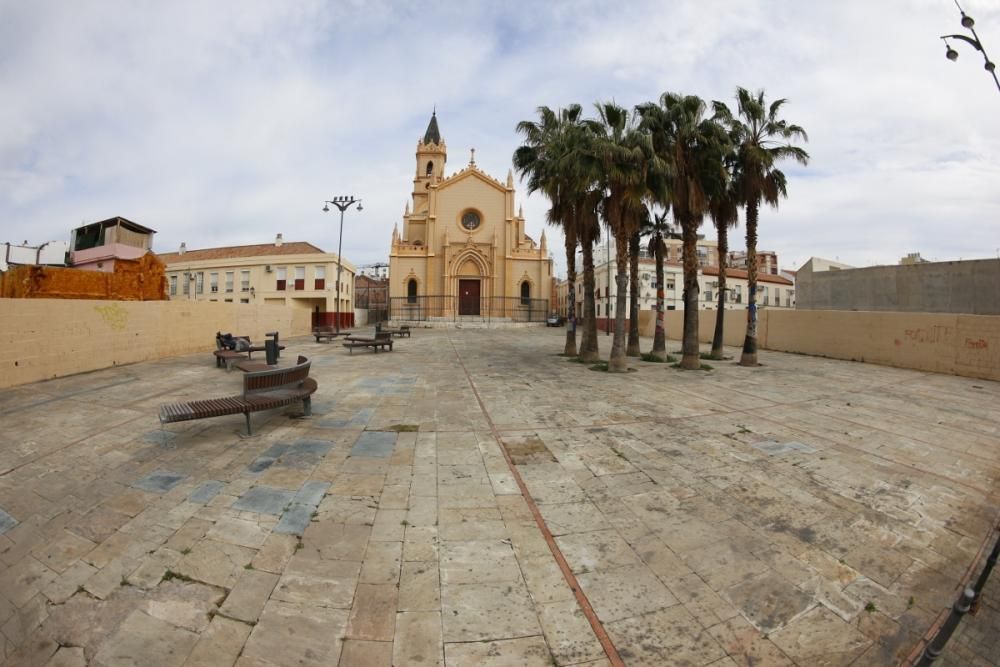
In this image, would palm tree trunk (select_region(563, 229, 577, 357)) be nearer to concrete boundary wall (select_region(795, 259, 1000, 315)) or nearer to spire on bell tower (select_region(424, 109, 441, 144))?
concrete boundary wall (select_region(795, 259, 1000, 315))

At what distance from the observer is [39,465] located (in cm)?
443

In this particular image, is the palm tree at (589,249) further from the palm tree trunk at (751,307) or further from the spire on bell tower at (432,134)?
the spire on bell tower at (432,134)

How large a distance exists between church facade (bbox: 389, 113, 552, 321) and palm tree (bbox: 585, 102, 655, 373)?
31.5m

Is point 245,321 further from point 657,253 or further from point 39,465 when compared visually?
point 657,253

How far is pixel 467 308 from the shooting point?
149 ft

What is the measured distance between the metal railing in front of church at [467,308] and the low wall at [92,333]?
26.4 meters

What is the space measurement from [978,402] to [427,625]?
1224 centimetres

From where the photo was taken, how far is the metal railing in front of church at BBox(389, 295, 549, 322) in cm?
4344

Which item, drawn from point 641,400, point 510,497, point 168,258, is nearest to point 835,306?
point 641,400

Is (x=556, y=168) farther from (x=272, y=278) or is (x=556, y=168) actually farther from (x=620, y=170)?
(x=272, y=278)

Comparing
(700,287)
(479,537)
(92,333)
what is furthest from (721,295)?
(700,287)

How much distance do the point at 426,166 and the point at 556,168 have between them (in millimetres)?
43616

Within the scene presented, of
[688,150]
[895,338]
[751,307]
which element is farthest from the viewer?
[751,307]

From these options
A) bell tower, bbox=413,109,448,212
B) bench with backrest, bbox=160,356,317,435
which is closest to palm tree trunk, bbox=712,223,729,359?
bench with backrest, bbox=160,356,317,435
